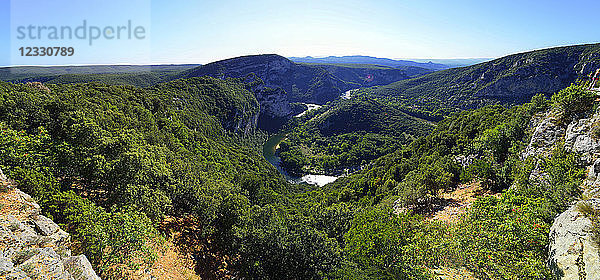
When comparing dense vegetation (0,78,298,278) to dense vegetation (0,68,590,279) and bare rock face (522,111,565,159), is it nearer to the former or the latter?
dense vegetation (0,68,590,279)

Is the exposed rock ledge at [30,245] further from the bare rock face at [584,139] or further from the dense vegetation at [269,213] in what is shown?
the bare rock face at [584,139]

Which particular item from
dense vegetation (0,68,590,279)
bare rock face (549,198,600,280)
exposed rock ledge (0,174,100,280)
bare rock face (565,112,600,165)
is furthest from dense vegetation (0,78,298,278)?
bare rock face (565,112,600,165)

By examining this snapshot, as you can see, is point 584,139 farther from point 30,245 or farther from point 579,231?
point 30,245

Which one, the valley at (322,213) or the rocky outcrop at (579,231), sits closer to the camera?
the rocky outcrop at (579,231)

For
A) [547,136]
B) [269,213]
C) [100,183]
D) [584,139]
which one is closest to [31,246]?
[100,183]

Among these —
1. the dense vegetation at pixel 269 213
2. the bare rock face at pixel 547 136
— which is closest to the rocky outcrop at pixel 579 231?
the dense vegetation at pixel 269 213

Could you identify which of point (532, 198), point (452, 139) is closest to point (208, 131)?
point (452, 139)
